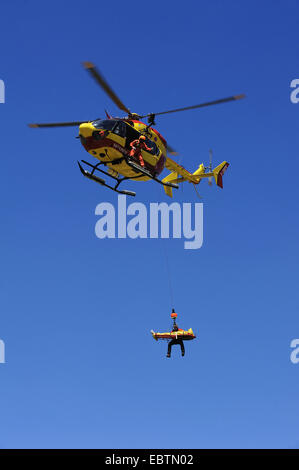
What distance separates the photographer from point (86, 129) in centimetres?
4503

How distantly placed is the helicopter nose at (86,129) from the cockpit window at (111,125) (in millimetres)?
372

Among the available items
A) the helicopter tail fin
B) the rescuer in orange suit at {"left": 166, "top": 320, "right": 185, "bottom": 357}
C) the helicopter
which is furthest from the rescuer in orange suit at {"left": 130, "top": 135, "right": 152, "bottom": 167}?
the helicopter tail fin

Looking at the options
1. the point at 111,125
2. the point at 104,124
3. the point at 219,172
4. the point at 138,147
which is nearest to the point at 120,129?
the point at 111,125

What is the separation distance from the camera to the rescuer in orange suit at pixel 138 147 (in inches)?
1845

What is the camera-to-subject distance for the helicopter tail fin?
207ft

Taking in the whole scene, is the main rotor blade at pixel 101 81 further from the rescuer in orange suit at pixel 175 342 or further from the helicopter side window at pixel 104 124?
the rescuer in orange suit at pixel 175 342

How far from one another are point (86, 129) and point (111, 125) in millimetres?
1855
